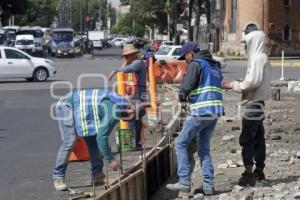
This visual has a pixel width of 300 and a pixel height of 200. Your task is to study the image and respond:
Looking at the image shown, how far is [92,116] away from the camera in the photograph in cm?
778

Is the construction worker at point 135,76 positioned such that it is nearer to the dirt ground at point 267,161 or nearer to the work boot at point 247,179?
the dirt ground at point 267,161

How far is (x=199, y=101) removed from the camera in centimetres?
809

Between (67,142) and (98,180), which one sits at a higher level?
(67,142)

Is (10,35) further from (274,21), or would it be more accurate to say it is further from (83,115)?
(83,115)

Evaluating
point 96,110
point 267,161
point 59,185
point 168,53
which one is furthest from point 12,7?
point 96,110

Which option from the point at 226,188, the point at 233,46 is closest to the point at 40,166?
the point at 226,188

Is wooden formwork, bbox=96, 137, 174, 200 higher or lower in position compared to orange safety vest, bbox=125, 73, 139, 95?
lower

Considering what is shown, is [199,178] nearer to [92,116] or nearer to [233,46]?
[92,116]

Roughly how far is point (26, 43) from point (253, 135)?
6073 cm

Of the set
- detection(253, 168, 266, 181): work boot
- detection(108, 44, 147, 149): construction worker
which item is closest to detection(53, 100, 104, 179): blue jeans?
detection(253, 168, 266, 181): work boot

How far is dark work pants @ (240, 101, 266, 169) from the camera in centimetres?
866

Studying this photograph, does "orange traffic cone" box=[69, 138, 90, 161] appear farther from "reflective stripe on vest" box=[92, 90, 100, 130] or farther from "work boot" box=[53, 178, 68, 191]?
"reflective stripe on vest" box=[92, 90, 100, 130]

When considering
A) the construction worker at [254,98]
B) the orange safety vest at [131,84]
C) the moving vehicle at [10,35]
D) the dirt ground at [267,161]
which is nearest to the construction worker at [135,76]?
the orange safety vest at [131,84]

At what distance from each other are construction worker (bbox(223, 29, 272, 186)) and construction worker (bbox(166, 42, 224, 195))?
19.4 inches
